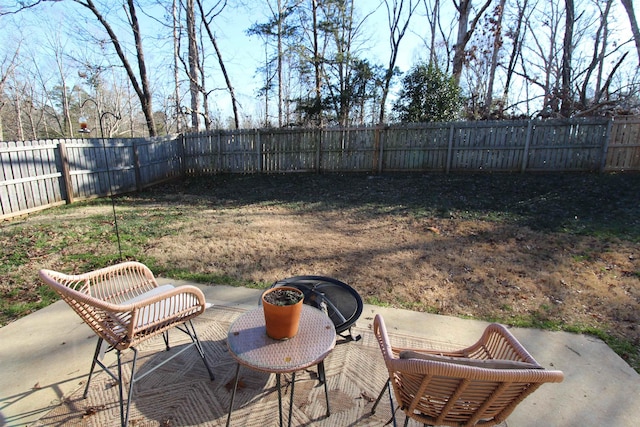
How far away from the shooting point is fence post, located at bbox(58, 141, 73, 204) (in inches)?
274

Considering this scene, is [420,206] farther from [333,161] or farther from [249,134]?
[249,134]

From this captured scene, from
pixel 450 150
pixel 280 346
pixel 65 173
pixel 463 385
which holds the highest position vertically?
pixel 450 150

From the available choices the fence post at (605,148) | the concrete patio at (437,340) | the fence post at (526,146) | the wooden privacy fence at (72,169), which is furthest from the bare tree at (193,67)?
the fence post at (605,148)

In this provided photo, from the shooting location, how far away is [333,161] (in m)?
9.84

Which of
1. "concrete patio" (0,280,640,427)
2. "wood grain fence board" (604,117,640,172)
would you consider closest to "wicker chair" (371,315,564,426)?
"concrete patio" (0,280,640,427)

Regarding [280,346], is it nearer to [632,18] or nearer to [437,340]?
[437,340]

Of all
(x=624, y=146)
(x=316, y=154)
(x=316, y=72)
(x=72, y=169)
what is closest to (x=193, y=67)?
(x=316, y=72)

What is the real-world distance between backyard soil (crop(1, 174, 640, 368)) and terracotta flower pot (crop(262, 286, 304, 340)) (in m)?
1.70

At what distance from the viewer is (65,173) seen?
706 centimetres

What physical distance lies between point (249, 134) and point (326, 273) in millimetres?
7794

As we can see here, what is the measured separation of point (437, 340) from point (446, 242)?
2634 millimetres

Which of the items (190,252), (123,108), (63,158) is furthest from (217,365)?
(123,108)

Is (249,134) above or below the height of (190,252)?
above

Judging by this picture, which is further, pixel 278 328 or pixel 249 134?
pixel 249 134
